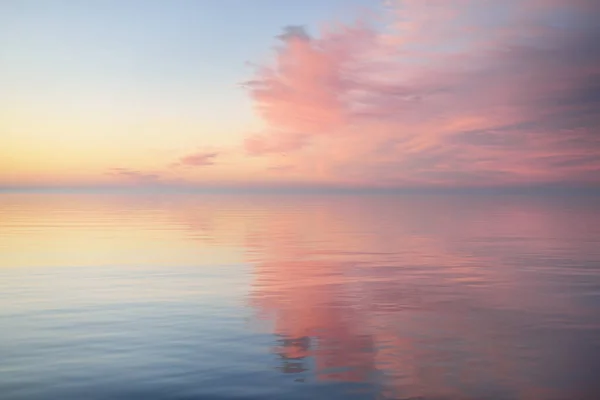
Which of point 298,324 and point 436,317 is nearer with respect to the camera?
point 298,324

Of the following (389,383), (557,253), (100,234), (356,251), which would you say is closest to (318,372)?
(389,383)

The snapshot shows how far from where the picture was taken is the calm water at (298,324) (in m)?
13.1

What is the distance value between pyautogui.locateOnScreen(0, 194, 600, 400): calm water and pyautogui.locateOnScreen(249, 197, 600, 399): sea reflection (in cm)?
7

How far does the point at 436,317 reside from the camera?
19453 millimetres

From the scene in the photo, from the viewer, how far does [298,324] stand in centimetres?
1866

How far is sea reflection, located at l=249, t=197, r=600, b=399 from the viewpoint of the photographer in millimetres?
13492

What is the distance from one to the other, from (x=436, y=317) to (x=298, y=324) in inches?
182

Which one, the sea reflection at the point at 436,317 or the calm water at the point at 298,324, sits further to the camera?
the sea reflection at the point at 436,317

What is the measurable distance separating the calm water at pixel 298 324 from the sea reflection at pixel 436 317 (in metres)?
0.07

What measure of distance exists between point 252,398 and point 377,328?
669cm

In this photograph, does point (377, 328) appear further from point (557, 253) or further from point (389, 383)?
point (557, 253)

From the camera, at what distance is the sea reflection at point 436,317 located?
13.5 m

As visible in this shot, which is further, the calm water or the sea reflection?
the sea reflection

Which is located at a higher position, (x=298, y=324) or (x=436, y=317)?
(x=298, y=324)
